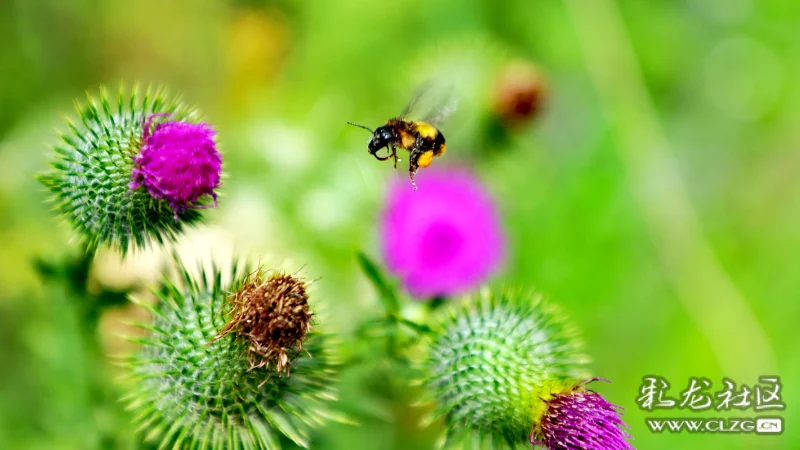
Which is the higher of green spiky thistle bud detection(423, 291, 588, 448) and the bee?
the bee

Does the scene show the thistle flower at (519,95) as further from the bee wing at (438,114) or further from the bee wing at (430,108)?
the bee wing at (438,114)

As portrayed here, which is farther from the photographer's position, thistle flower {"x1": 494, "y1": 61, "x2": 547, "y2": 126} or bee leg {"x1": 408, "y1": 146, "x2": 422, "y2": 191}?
thistle flower {"x1": 494, "y1": 61, "x2": 547, "y2": 126}

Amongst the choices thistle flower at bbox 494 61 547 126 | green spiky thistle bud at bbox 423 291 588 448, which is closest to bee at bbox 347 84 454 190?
green spiky thistle bud at bbox 423 291 588 448

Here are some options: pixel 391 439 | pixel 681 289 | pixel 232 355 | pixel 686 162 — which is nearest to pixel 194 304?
pixel 232 355

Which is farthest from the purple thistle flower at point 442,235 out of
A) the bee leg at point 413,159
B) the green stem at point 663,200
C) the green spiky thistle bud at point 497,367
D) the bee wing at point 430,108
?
the green stem at point 663,200

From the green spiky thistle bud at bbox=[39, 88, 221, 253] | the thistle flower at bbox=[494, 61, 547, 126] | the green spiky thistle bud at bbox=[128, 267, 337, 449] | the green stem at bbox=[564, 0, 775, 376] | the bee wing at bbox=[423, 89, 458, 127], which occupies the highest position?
the green stem at bbox=[564, 0, 775, 376]

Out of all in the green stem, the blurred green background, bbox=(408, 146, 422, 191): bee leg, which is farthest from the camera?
the green stem

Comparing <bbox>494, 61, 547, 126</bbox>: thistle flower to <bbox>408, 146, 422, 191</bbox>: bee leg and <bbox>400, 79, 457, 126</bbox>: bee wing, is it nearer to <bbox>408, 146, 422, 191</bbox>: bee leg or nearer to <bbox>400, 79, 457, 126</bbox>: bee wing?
<bbox>400, 79, 457, 126</bbox>: bee wing
